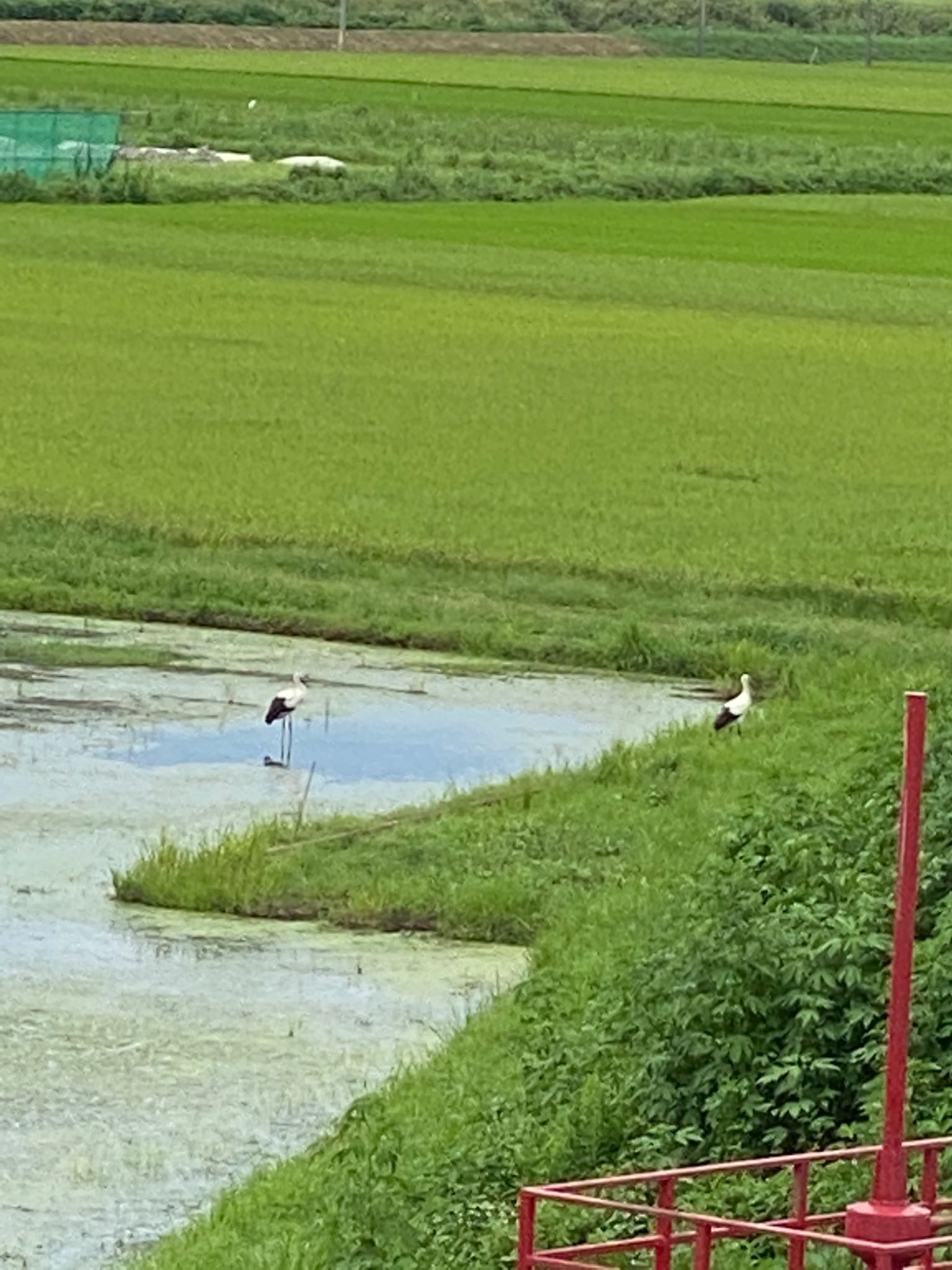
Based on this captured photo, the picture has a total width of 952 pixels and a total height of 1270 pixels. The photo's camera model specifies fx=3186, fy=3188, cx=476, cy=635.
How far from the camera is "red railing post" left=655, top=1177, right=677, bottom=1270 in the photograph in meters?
4.68

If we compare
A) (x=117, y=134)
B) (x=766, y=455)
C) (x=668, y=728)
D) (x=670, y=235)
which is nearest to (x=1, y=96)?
(x=117, y=134)

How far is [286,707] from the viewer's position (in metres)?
13.1

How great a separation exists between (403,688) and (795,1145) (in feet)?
26.8

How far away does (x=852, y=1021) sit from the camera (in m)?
7.12

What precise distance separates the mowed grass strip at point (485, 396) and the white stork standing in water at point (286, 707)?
3765 mm

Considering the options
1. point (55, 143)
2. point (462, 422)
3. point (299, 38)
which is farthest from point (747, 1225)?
point (299, 38)

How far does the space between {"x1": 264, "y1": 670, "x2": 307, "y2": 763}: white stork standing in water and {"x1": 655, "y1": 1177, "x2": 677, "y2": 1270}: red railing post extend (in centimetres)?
806

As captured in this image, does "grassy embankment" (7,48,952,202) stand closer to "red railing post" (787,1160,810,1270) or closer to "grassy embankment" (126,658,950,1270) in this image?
"grassy embankment" (126,658,950,1270)

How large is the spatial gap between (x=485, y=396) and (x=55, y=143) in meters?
21.8

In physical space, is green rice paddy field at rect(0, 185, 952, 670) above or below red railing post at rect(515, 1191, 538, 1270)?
below

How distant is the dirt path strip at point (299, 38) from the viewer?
86250 millimetres

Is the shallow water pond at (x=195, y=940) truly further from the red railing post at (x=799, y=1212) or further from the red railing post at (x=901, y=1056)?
the red railing post at (x=901, y=1056)

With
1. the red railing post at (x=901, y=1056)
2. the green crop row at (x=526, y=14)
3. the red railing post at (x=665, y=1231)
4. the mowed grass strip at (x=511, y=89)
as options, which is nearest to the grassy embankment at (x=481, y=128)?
the mowed grass strip at (x=511, y=89)

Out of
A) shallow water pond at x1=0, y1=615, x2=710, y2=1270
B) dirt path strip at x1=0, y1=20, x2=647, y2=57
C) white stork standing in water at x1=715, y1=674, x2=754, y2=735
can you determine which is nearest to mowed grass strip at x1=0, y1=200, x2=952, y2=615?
shallow water pond at x1=0, y1=615, x2=710, y2=1270
